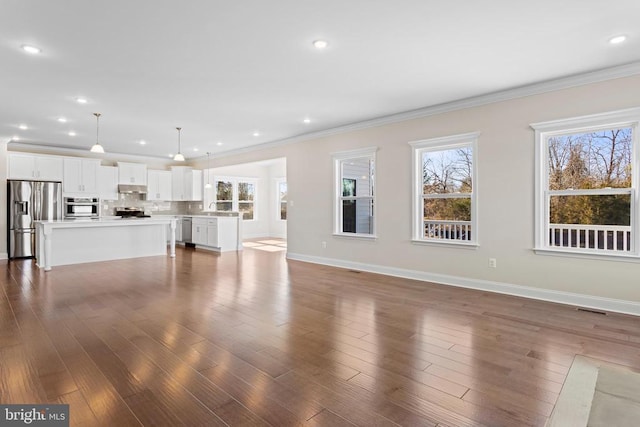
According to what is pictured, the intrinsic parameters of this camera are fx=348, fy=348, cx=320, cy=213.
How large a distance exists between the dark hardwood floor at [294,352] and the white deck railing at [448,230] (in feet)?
2.89

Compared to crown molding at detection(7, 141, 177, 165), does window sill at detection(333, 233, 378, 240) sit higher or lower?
lower

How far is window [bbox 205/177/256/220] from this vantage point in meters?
11.3

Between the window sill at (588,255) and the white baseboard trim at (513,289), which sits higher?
the window sill at (588,255)

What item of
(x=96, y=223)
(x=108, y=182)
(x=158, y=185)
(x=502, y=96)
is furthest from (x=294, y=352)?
(x=158, y=185)

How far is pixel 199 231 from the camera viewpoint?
30.9 ft

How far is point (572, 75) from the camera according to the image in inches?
160

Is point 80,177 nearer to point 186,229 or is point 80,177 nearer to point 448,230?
point 186,229

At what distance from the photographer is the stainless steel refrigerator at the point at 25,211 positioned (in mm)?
7672

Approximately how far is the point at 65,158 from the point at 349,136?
702 cm

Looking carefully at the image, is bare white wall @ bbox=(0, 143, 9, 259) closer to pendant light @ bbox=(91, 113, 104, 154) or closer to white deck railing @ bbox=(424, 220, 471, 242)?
pendant light @ bbox=(91, 113, 104, 154)

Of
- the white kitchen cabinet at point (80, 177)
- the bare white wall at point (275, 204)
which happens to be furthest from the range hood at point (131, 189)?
the bare white wall at point (275, 204)

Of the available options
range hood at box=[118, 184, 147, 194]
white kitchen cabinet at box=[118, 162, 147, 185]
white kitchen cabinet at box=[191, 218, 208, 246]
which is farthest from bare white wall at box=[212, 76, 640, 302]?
range hood at box=[118, 184, 147, 194]

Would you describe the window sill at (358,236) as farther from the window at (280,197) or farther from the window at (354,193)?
the window at (280,197)

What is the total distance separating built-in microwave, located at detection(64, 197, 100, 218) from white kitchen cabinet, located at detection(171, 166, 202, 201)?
2066mm
